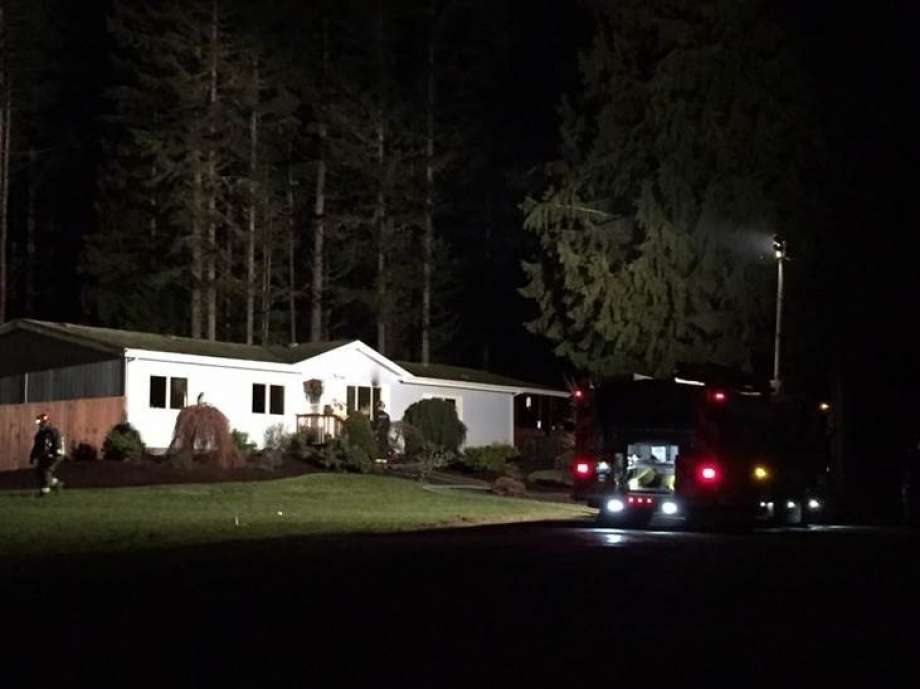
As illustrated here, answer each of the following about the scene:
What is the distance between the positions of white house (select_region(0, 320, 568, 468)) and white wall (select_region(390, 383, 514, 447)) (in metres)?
0.70

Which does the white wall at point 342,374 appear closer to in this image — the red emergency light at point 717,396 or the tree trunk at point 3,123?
the tree trunk at point 3,123

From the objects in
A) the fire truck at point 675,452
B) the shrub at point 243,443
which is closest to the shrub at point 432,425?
the shrub at point 243,443

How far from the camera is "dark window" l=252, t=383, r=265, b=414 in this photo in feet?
143

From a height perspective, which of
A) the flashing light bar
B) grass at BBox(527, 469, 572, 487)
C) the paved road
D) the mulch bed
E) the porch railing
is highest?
the flashing light bar

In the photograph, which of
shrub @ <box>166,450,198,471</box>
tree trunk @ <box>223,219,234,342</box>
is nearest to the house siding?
shrub @ <box>166,450,198,471</box>

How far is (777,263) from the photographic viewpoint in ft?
142

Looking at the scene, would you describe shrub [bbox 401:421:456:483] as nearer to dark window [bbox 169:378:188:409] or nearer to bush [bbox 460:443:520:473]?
bush [bbox 460:443:520:473]

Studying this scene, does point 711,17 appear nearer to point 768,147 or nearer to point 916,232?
point 768,147

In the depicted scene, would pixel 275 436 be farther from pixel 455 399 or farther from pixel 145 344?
pixel 455 399

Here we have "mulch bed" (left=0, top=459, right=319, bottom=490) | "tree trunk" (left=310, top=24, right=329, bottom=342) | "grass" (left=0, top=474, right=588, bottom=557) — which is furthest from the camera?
"tree trunk" (left=310, top=24, right=329, bottom=342)

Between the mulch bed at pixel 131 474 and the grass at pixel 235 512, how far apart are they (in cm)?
122

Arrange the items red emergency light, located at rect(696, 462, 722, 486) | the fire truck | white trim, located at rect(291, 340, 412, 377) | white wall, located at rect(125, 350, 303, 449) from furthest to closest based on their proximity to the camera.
Answer: white trim, located at rect(291, 340, 412, 377)
white wall, located at rect(125, 350, 303, 449)
the fire truck
red emergency light, located at rect(696, 462, 722, 486)

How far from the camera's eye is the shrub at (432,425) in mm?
45750

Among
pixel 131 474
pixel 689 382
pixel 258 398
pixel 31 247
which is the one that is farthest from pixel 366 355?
pixel 31 247
